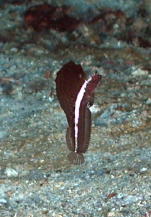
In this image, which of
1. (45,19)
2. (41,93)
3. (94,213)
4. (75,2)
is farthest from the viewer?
(75,2)

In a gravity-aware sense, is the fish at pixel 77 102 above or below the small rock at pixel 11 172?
above

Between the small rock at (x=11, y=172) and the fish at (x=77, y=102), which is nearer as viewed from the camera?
Answer: the fish at (x=77, y=102)

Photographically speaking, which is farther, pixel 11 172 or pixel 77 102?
pixel 11 172

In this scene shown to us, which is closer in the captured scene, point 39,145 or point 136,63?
point 39,145

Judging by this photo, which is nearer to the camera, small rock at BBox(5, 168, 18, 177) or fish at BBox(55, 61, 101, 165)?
fish at BBox(55, 61, 101, 165)

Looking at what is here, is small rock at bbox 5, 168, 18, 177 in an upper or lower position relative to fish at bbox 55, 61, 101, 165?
lower

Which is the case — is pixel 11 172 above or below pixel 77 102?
below

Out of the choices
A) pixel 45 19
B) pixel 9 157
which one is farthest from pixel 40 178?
pixel 45 19

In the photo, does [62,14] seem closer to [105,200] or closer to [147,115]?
[147,115]
